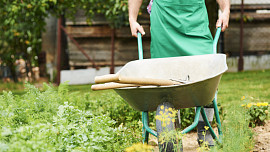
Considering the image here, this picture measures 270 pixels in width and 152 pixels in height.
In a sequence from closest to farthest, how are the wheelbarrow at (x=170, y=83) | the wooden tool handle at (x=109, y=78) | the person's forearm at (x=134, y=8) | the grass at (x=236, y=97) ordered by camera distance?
1. the wooden tool handle at (x=109, y=78)
2. the wheelbarrow at (x=170, y=83)
3. the grass at (x=236, y=97)
4. the person's forearm at (x=134, y=8)

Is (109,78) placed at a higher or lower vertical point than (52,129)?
higher

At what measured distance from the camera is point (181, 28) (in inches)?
100

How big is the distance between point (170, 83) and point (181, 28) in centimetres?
67

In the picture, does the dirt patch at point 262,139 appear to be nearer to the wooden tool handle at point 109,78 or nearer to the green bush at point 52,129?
the green bush at point 52,129

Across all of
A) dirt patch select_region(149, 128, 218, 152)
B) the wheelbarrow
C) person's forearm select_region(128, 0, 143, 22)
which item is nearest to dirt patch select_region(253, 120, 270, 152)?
dirt patch select_region(149, 128, 218, 152)

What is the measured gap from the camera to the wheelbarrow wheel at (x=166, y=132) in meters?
1.96

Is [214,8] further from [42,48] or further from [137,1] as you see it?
[42,48]

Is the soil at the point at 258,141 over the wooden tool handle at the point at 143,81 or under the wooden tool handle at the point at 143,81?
under

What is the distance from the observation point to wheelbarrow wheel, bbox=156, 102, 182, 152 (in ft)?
6.43

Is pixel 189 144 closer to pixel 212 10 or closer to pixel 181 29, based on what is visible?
pixel 181 29

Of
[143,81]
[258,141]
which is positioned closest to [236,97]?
[258,141]

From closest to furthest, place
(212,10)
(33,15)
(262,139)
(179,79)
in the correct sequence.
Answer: (179,79) → (262,139) → (33,15) → (212,10)

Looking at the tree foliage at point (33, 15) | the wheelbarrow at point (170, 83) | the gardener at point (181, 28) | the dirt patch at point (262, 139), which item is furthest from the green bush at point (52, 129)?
the tree foliage at point (33, 15)

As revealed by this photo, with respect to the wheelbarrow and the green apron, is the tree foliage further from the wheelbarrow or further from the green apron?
the wheelbarrow
